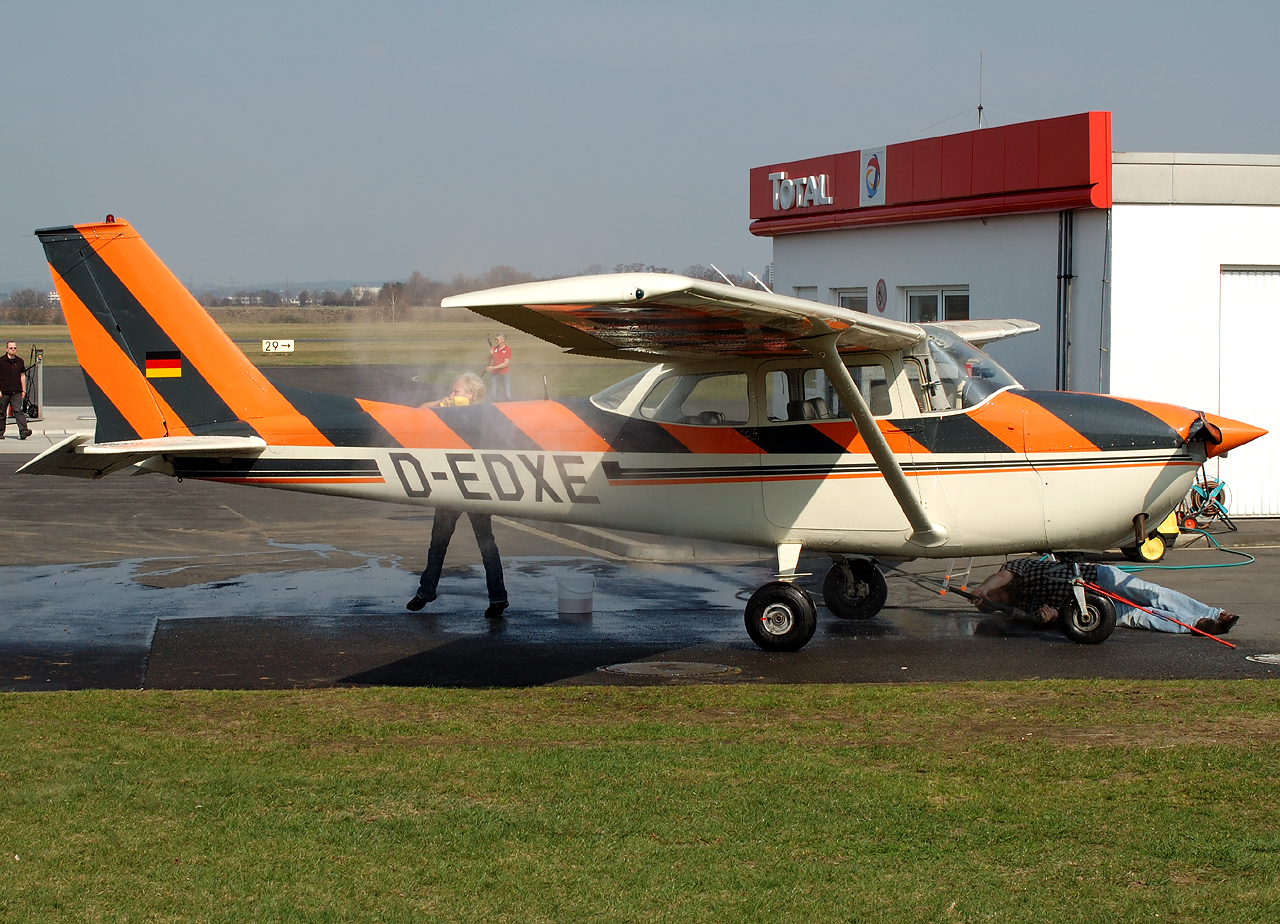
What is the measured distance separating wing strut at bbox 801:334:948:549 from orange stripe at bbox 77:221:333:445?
12.2 feet

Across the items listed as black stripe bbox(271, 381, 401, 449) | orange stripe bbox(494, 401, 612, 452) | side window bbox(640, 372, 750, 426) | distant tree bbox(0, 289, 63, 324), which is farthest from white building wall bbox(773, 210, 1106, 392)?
distant tree bbox(0, 289, 63, 324)

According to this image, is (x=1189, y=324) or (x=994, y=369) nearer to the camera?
(x=994, y=369)

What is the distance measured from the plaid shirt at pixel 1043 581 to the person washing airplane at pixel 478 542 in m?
4.01

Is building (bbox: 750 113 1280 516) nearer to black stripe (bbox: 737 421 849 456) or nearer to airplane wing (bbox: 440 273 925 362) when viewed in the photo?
black stripe (bbox: 737 421 849 456)

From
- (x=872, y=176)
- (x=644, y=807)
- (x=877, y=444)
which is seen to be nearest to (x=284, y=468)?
(x=877, y=444)

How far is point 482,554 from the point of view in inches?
403

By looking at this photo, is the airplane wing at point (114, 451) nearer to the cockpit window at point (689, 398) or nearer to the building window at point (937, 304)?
the cockpit window at point (689, 398)

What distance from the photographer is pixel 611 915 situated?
4.11 meters

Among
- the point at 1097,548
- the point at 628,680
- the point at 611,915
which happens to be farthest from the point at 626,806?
the point at 1097,548

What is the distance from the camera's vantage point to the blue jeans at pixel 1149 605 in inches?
365

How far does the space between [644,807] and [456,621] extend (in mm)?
5006

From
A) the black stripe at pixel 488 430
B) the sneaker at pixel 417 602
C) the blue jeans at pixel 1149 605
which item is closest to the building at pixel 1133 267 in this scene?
the blue jeans at pixel 1149 605

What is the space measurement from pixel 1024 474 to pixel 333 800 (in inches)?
206

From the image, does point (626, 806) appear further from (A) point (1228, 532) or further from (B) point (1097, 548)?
(A) point (1228, 532)
